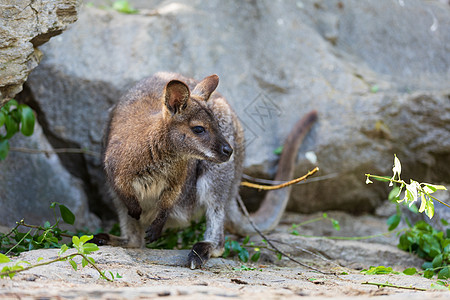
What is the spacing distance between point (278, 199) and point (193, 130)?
1.90 m

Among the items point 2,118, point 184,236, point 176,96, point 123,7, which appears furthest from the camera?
point 123,7

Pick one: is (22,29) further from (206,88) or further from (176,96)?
(206,88)

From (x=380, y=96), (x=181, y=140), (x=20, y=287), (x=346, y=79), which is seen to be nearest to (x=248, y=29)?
(x=346, y=79)

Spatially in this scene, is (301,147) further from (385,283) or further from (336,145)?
(385,283)

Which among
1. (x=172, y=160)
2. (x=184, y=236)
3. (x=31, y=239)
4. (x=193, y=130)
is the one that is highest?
(x=193, y=130)

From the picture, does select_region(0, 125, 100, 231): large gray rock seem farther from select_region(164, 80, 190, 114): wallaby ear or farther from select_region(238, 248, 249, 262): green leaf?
select_region(164, 80, 190, 114): wallaby ear

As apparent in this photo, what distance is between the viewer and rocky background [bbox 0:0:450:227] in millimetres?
5625

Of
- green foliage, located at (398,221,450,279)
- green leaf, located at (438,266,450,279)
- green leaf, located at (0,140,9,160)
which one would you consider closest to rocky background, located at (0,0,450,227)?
green leaf, located at (0,140,9,160)

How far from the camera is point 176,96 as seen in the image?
4.05 metres

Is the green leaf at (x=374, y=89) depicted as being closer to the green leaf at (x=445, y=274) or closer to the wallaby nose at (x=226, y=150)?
the green leaf at (x=445, y=274)

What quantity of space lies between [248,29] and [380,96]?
70.4 inches

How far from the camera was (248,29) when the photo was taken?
655 cm

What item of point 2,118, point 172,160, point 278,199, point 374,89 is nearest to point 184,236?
point 278,199

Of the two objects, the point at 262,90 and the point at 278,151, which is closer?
the point at 278,151
